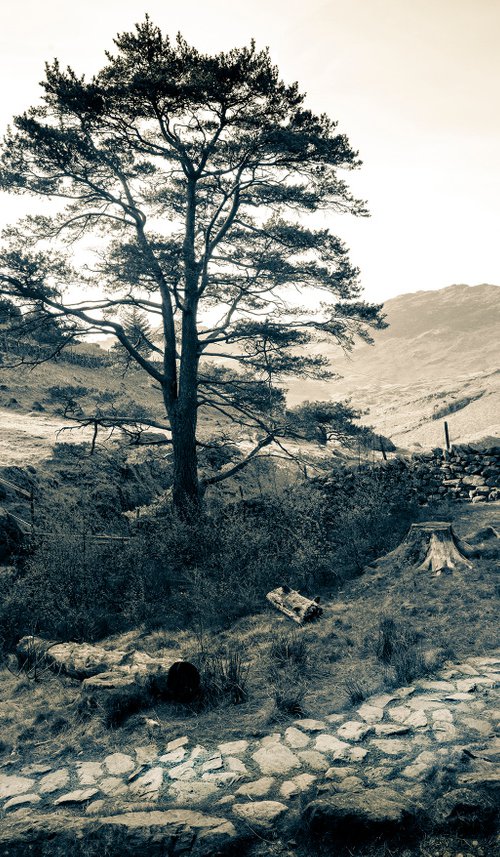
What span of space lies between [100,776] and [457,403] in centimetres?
3756

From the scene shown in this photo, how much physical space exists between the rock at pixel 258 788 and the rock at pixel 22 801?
1.44m

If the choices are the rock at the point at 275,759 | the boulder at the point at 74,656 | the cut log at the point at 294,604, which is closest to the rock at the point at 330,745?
the rock at the point at 275,759

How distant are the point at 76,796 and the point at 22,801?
38cm

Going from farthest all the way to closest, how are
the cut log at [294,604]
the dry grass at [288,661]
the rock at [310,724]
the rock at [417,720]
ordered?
the cut log at [294,604] < the dry grass at [288,661] < the rock at [310,724] < the rock at [417,720]

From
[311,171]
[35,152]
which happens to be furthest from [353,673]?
[35,152]

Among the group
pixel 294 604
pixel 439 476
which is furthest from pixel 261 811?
pixel 439 476

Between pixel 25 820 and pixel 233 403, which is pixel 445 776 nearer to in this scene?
pixel 25 820

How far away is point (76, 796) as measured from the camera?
153 inches

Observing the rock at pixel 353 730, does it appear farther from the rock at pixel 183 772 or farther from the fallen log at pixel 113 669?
the fallen log at pixel 113 669

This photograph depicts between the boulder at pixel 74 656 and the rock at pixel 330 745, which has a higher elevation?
the boulder at pixel 74 656

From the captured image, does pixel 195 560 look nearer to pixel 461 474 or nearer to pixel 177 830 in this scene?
pixel 177 830

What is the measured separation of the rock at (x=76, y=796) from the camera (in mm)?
3830

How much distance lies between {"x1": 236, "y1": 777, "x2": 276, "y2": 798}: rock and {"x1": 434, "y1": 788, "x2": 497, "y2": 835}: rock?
3.64 ft

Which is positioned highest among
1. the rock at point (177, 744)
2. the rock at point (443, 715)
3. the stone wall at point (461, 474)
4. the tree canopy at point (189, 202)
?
the tree canopy at point (189, 202)
